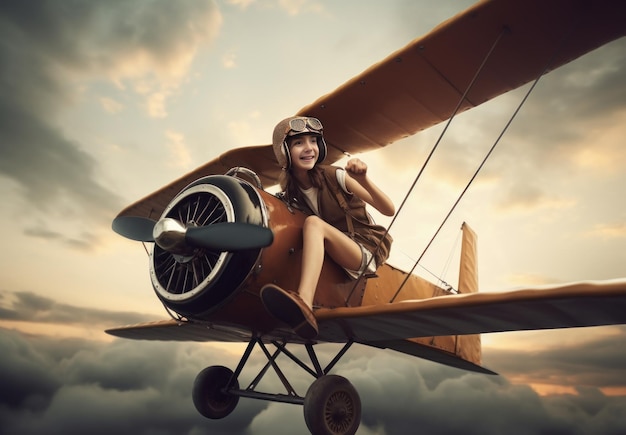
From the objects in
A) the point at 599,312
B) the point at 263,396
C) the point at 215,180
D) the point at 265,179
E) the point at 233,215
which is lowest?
the point at 263,396

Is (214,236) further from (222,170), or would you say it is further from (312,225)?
(222,170)

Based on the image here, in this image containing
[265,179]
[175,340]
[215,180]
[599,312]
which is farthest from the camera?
[175,340]

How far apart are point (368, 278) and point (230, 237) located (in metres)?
1.85

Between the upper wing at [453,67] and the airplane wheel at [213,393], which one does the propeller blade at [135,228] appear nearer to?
the upper wing at [453,67]

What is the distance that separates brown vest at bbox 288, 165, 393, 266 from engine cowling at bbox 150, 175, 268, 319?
845 mm

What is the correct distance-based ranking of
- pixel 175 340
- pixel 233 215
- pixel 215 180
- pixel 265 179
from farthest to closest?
pixel 175 340 < pixel 265 179 < pixel 215 180 < pixel 233 215

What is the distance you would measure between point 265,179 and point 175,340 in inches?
120

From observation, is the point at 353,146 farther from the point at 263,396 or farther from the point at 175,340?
the point at 175,340

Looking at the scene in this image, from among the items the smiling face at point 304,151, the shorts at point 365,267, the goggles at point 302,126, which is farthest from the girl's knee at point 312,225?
the goggles at point 302,126

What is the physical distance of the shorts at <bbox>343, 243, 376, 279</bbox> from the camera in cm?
434

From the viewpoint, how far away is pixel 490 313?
3.62 metres

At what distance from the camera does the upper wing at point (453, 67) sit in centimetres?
373

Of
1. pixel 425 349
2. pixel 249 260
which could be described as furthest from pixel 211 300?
pixel 425 349

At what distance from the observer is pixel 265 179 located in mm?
6164
